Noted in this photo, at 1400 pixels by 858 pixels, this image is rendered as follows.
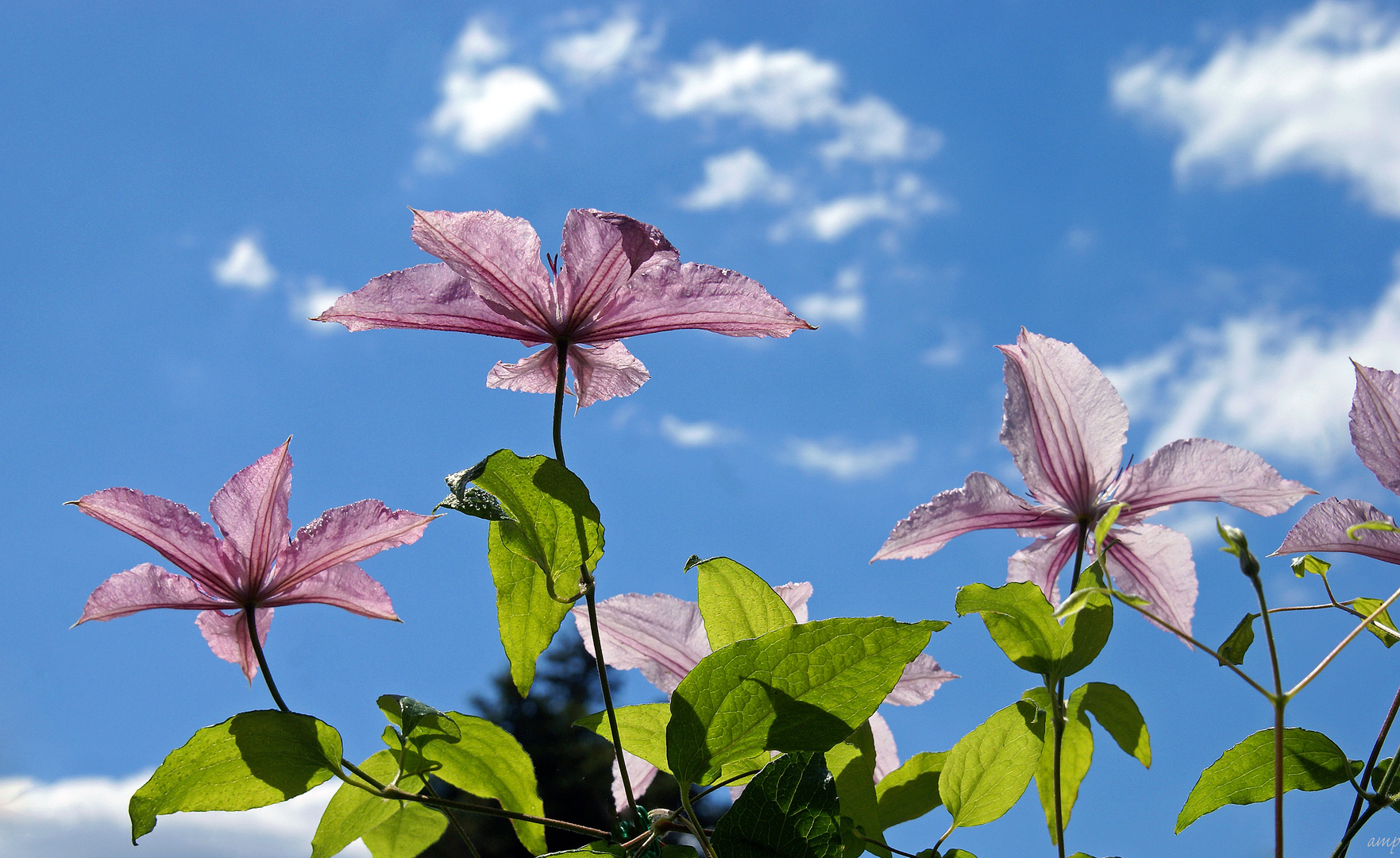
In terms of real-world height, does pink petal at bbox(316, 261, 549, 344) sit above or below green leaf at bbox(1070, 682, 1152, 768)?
above

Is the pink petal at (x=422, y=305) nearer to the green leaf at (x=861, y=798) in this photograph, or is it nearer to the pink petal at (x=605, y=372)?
the pink petal at (x=605, y=372)

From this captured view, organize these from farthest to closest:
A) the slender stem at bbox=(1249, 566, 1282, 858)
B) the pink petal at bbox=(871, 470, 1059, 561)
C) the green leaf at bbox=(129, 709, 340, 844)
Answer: the pink petal at bbox=(871, 470, 1059, 561) → the green leaf at bbox=(129, 709, 340, 844) → the slender stem at bbox=(1249, 566, 1282, 858)

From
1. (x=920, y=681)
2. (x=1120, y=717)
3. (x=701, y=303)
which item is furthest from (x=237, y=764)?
(x=1120, y=717)

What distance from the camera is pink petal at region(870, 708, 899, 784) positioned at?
0.93 meters

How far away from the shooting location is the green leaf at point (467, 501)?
58cm

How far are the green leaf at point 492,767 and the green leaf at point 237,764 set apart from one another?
0.39 feet

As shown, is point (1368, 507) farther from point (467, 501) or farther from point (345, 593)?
point (345, 593)

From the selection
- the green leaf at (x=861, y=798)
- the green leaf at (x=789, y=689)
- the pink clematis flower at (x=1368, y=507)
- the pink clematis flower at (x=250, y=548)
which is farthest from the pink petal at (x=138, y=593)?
the pink clematis flower at (x=1368, y=507)

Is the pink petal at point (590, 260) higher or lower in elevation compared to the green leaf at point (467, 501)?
higher

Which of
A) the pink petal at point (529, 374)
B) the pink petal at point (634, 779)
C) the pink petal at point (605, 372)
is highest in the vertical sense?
the pink petal at point (529, 374)

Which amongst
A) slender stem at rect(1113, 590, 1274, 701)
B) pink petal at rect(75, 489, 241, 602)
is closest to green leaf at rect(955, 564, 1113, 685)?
slender stem at rect(1113, 590, 1274, 701)

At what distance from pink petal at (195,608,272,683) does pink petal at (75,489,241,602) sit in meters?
0.05

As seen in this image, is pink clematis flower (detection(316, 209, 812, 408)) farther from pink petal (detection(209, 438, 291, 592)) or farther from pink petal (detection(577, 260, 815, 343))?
pink petal (detection(209, 438, 291, 592))

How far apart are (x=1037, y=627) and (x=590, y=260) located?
0.44m
